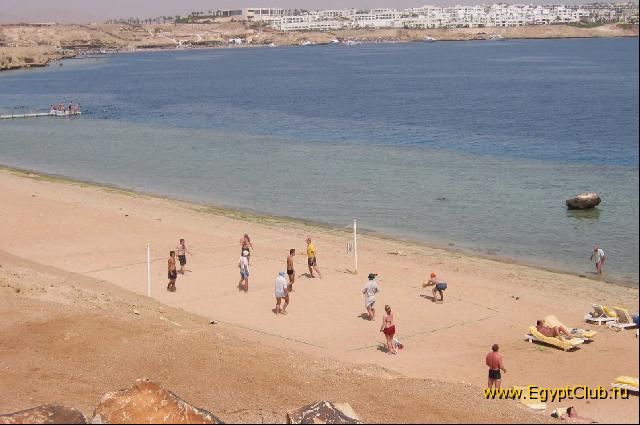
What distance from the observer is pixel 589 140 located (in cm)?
4978

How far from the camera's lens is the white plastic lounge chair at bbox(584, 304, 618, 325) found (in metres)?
18.2

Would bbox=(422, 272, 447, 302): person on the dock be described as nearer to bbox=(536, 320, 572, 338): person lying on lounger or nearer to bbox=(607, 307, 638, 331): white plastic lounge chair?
bbox=(536, 320, 572, 338): person lying on lounger

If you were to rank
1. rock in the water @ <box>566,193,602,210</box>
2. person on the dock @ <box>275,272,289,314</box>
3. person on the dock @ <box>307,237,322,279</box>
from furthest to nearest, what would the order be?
rock in the water @ <box>566,193,602,210</box>
person on the dock @ <box>307,237,322,279</box>
person on the dock @ <box>275,272,289,314</box>

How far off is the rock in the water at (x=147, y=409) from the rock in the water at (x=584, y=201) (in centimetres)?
2495

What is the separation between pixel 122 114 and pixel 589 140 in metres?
48.7

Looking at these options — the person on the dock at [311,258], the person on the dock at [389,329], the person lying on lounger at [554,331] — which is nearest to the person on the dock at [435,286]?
the person on the dock at [311,258]

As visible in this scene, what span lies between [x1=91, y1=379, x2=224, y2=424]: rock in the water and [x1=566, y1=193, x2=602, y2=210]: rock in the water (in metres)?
24.9

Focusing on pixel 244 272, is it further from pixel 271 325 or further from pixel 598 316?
pixel 598 316

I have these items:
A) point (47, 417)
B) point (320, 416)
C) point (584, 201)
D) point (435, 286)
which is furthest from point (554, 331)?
point (584, 201)

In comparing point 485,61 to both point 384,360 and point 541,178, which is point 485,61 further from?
point 384,360

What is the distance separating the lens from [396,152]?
2021 inches

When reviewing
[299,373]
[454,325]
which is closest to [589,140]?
[454,325]

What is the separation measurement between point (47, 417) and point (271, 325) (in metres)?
11.3

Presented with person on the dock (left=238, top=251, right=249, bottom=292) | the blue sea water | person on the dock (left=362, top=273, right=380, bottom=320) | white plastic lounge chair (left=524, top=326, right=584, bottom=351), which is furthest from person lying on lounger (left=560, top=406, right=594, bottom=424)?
person on the dock (left=238, top=251, right=249, bottom=292)
